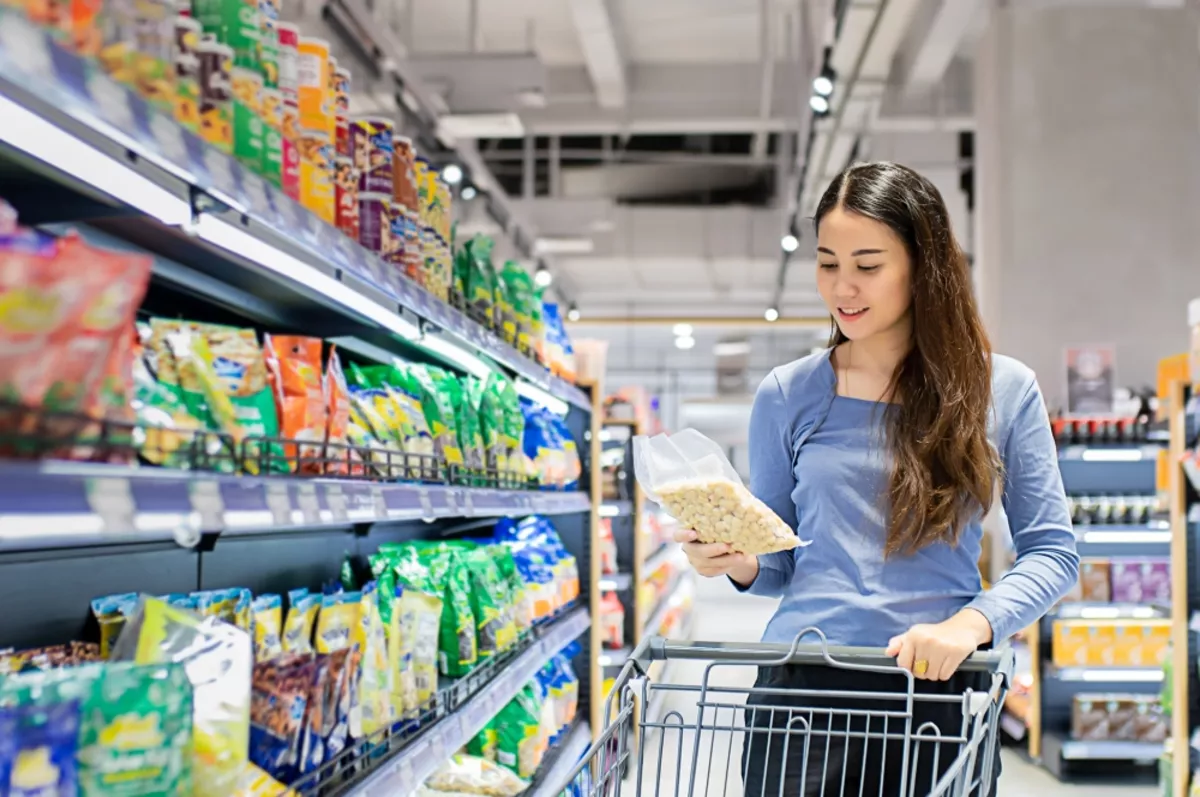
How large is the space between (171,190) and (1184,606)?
435 cm

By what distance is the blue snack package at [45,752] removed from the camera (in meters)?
1.18

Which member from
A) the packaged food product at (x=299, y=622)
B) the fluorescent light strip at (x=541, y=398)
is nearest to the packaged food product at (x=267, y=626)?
the packaged food product at (x=299, y=622)

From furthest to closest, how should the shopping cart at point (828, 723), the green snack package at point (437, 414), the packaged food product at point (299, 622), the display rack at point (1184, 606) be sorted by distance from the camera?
the display rack at point (1184, 606) < the green snack package at point (437, 414) < the packaged food product at point (299, 622) < the shopping cart at point (828, 723)

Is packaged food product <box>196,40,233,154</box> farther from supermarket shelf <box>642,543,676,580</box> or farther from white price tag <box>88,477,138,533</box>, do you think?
supermarket shelf <box>642,543,676,580</box>

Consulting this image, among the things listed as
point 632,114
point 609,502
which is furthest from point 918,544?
point 632,114

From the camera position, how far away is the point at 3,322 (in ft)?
3.43

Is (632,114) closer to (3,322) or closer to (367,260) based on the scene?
(367,260)

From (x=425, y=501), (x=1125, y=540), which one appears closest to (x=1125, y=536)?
(x=1125, y=540)

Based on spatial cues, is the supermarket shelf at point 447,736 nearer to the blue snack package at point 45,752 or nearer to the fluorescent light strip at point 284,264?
the blue snack package at point 45,752

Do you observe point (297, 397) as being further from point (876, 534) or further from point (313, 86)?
point (876, 534)

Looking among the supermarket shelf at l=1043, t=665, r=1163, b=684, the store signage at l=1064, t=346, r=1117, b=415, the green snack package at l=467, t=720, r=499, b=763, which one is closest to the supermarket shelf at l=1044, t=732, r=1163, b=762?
the supermarket shelf at l=1043, t=665, r=1163, b=684

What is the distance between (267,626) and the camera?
83.2 inches

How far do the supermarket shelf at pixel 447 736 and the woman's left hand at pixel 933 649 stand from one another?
894mm

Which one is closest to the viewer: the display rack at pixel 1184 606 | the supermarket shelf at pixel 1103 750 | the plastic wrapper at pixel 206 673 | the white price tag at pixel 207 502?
the white price tag at pixel 207 502
